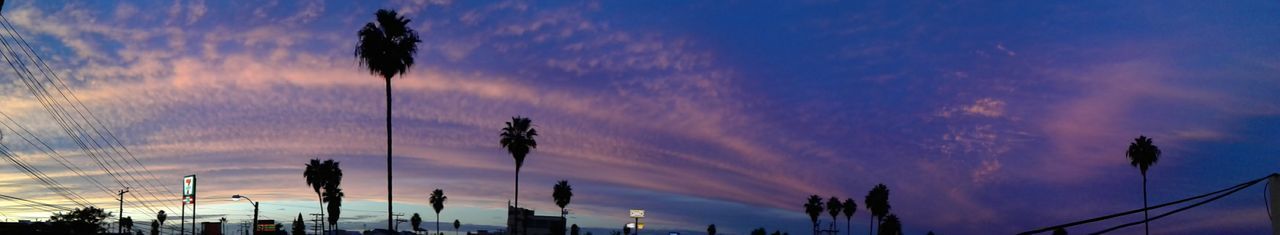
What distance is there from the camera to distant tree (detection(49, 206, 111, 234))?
126981mm

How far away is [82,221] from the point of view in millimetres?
132500

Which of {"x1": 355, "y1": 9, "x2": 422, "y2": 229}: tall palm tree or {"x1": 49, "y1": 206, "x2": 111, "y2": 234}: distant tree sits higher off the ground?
{"x1": 355, "y1": 9, "x2": 422, "y2": 229}: tall palm tree

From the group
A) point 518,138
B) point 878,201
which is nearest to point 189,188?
point 518,138

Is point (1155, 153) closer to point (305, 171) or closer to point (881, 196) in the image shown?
point (881, 196)

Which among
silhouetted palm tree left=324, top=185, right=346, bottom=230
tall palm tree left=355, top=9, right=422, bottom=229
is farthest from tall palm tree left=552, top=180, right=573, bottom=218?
tall palm tree left=355, top=9, right=422, bottom=229

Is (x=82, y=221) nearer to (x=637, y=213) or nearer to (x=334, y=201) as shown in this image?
(x=334, y=201)

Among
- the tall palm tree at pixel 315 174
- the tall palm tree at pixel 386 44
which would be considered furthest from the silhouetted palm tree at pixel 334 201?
the tall palm tree at pixel 386 44

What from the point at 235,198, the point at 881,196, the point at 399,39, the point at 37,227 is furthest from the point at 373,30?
the point at 881,196

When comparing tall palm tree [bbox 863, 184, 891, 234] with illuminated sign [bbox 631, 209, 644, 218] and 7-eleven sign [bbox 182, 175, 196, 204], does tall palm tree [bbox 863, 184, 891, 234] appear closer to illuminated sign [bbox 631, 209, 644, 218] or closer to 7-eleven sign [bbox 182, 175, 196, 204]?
illuminated sign [bbox 631, 209, 644, 218]

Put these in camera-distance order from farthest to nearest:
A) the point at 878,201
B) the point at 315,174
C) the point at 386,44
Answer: the point at 878,201, the point at 315,174, the point at 386,44

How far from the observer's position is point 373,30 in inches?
2170

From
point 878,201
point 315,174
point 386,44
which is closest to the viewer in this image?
point 386,44

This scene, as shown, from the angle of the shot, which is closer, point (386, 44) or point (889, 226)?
point (386, 44)

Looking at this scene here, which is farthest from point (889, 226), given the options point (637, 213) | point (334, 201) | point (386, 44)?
point (386, 44)
